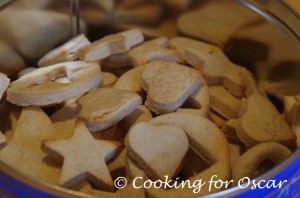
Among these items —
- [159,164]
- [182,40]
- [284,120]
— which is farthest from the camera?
[182,40]

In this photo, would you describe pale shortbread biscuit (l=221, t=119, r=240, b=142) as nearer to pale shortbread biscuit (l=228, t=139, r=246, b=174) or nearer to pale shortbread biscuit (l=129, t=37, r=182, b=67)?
pale shortbread biscuit (l=228, t=139, r=246, b=174)

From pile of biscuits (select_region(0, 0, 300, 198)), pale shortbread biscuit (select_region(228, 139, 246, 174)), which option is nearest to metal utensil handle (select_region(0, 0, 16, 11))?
pile of biscuits (select_region(0, 0, 300, 198))

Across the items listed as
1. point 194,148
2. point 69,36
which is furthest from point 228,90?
point 69,36

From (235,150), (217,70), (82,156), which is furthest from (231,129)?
(82,156)

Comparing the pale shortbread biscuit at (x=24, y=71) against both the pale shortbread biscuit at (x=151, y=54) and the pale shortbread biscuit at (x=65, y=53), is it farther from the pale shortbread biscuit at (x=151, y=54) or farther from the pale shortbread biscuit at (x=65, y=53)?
the pale shortbread biscuit at (x=151, y=54)

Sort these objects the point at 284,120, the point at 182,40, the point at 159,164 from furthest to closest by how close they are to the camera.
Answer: the point at 182,40 → the point at 284,120 → the point at 159,164

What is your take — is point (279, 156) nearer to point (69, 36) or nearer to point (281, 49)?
point (281, 49)
